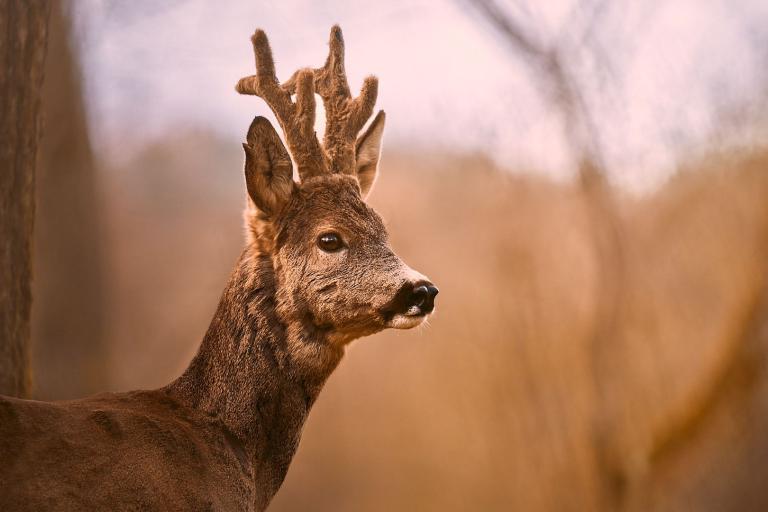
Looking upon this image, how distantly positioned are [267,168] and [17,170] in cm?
145


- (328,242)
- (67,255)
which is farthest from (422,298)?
(67,255)

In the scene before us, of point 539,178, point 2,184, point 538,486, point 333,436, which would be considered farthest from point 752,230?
point 2,184

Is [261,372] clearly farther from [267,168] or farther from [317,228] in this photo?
[267,168]

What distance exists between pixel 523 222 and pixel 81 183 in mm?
4592

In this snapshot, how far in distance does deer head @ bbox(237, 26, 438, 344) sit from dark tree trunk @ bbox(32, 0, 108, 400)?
14.2 feet

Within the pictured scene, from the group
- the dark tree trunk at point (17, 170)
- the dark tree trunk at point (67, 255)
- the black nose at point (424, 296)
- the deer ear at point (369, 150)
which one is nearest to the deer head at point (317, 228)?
the black nose at point (424, 296)

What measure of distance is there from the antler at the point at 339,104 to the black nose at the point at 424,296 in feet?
2.79

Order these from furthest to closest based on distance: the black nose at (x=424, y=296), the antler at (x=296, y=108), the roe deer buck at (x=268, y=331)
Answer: the antler at (x=296, y=108) → the black nose at (x=424, y=296) → the roe deer buck at (x=268, y=331)

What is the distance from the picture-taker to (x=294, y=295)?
3.45 metres

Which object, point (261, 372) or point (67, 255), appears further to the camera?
point (67, 255)

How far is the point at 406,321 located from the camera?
3.35 meters

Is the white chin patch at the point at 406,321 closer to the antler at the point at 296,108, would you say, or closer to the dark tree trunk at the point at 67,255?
the antler at the point at 296,108

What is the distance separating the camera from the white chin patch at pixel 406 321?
3.34 m

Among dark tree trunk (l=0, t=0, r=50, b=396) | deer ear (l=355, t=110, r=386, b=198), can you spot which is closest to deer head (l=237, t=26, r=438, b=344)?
deer ear (l=355, t=110, r=386, b=198)
